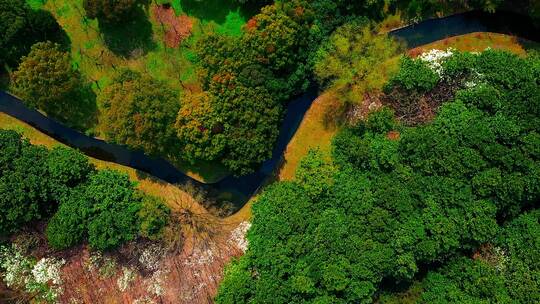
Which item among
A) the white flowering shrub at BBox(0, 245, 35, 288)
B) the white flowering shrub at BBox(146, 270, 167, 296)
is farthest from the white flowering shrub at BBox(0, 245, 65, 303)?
the white flowering shrub at BBox(146, 270, 167, 296)

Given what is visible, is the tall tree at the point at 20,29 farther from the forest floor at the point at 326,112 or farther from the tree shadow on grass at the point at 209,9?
the forest floor at the point at 326,112

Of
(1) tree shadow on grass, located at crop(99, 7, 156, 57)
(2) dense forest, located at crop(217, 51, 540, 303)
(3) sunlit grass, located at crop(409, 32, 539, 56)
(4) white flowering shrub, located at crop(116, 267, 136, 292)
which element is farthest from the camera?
(3) sunlit grass, located at crop(409, 32, 539, 56)

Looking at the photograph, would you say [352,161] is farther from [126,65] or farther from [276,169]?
[126,65]

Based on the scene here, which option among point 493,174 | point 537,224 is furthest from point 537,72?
point 537,224

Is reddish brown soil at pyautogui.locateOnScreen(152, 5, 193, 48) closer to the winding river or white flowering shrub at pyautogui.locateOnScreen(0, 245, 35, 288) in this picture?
the winding river

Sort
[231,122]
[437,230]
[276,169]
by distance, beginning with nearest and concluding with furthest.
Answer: [437,230] < [231,122] < [276,169]

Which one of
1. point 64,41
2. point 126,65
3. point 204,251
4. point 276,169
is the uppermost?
point 64,41
